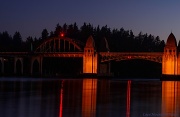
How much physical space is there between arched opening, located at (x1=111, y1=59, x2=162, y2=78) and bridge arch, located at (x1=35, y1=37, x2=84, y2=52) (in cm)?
1898

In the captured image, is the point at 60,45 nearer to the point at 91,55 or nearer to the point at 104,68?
the point at 104,68

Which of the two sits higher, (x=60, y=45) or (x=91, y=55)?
(x=60, y=45)

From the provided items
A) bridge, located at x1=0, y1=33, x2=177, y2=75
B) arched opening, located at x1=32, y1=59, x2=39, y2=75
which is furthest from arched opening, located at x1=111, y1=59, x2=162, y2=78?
arched opening, located at x1=32, y1=59, x2=39, y2=75

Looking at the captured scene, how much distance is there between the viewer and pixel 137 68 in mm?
191125

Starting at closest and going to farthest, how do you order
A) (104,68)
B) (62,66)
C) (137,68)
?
(104,68) < (62,66) < (137,68)

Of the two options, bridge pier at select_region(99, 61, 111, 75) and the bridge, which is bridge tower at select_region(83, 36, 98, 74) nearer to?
the bridge

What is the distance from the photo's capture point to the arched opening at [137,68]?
183m

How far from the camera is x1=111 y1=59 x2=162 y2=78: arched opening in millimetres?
183000

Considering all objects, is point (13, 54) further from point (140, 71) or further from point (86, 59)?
point (140, 71)

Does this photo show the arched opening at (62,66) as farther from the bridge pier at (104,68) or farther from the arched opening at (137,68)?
the bridge pier at (104,68)

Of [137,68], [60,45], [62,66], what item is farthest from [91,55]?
[137,68]

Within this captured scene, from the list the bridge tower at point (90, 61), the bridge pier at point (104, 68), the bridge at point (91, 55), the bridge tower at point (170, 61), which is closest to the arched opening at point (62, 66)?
the bridge at point (91, 55)

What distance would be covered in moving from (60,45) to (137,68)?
33.8m

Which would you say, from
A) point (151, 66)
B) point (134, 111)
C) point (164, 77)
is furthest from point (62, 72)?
point (134, 111)
